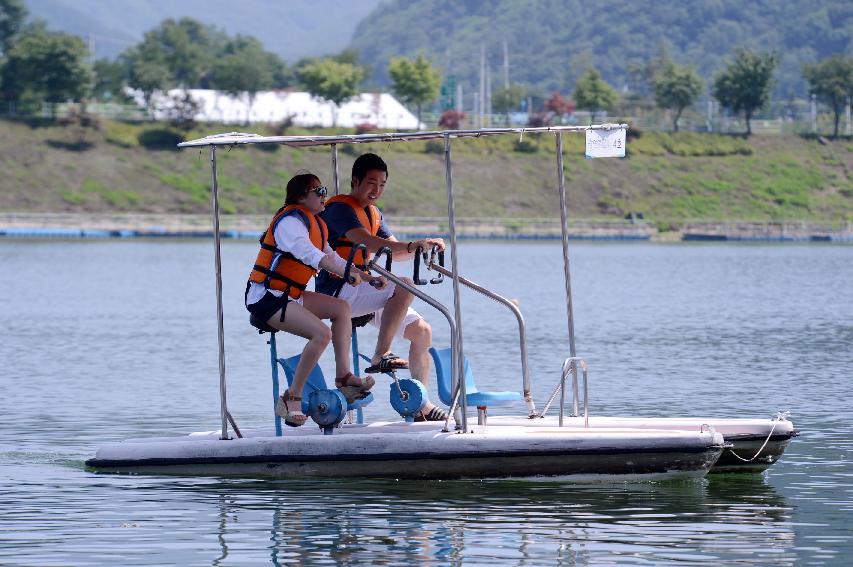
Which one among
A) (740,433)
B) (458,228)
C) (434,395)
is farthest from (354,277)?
(458,228)

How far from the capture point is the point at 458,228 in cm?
10800

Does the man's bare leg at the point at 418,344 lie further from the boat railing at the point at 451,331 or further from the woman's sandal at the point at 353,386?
the woman's sandal at the point at 353,386

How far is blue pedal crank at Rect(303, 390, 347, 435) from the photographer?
14.5 meters

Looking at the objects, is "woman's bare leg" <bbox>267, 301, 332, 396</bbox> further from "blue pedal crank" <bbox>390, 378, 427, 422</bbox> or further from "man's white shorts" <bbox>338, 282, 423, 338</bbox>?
"blue pedal crank" <bbox>390, 378, 427, 422</bbox>

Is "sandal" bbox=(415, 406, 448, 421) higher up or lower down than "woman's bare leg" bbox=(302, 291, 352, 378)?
lower down

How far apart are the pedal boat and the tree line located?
110719 millimetres

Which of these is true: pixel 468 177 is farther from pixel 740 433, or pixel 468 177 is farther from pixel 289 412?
pixel 289 412

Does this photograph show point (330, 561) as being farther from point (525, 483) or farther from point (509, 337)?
point (509, 337)

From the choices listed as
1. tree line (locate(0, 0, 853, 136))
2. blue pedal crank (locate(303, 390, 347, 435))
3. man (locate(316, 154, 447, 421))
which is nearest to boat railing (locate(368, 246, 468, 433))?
man (locate(316, 154, 447, 421))

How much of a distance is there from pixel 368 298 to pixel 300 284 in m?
0.74

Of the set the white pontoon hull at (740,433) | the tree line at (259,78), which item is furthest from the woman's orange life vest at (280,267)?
the tree line at (259,78)

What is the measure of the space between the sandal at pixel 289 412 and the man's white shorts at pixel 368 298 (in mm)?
941

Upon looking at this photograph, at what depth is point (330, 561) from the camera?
11.8m

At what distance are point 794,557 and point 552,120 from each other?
5341 inches
